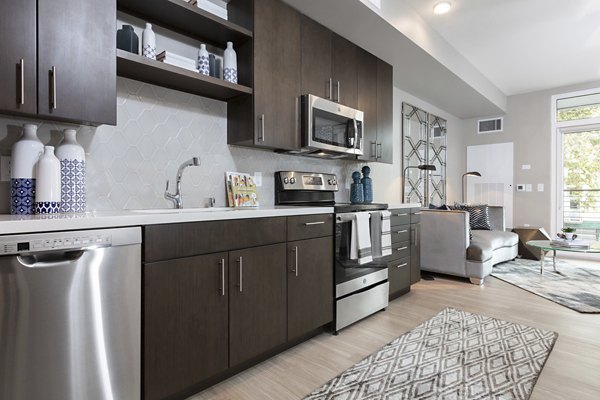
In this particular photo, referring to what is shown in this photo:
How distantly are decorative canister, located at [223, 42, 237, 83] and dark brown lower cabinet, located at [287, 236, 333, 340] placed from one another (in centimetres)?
117

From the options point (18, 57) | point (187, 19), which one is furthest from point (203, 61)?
point (18, 57)

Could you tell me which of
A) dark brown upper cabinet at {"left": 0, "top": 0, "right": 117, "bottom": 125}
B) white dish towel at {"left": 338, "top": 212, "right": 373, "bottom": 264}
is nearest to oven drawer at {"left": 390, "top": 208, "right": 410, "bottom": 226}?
white dish towel at {"left": 338, "top": 212, "right": 373, "bottom": 264}

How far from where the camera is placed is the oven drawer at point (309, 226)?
2129mm

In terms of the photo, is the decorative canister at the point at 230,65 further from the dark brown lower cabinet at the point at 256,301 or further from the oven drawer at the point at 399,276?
the oven drawer at the point at 399,276

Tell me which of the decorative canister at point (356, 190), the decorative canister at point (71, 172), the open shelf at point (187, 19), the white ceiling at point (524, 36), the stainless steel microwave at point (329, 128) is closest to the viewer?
the decorative canister at point (71, 172)

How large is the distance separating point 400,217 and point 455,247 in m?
1.17

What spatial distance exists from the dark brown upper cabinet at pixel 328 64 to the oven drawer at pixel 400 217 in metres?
1.08

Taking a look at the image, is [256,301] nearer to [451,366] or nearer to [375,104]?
[451,366]

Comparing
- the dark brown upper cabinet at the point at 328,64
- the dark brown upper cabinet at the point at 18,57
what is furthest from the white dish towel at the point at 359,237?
the dark brown upper cabinet at the point at 18,57

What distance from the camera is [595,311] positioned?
2.91 m

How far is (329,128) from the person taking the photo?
9.21 feet

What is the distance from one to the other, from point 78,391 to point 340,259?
1.70 metres

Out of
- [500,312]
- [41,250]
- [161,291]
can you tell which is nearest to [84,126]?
[41,250]

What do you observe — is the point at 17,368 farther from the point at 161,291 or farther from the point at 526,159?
the point at 526,159
